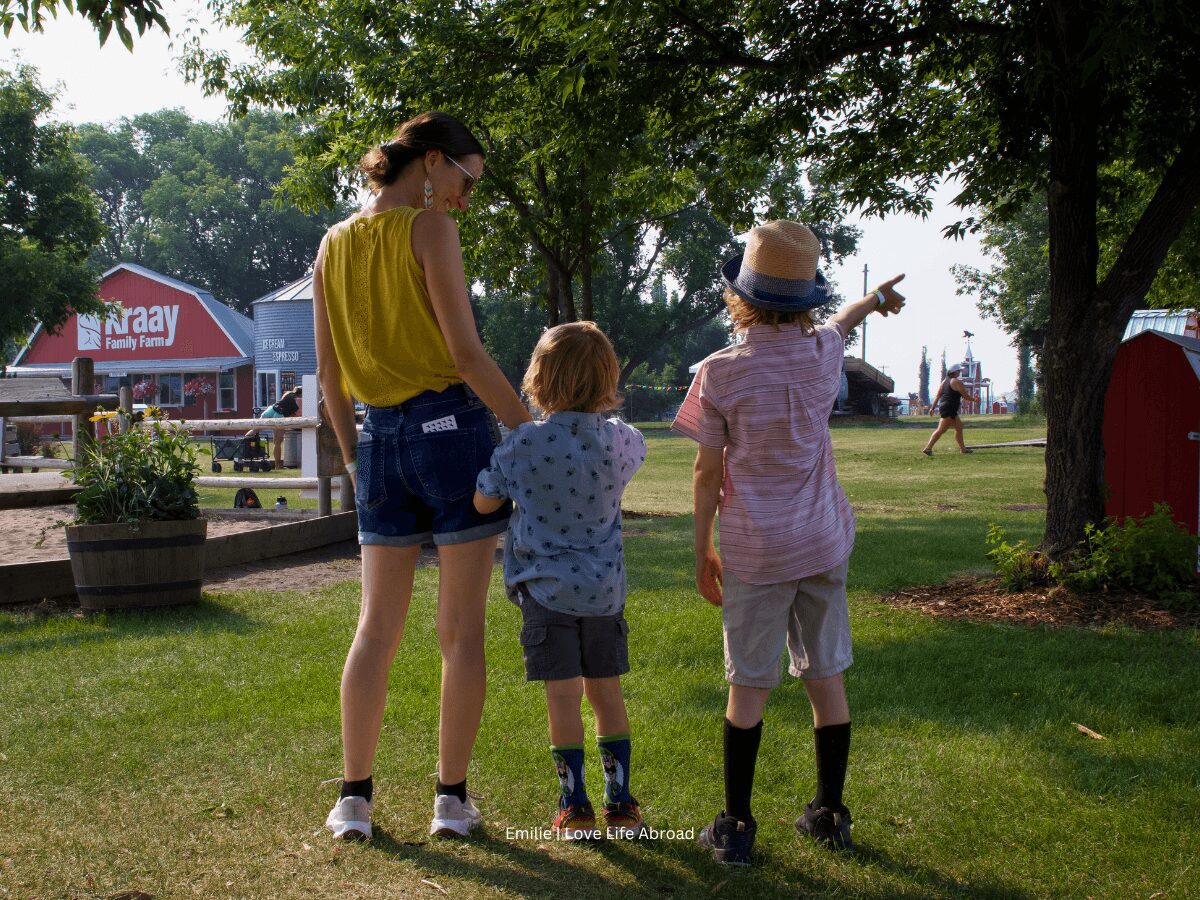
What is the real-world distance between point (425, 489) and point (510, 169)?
432 inches

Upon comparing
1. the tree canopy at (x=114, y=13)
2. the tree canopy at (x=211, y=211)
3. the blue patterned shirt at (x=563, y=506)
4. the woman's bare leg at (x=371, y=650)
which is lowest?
the woman's bare leg at (x=371, y=650)

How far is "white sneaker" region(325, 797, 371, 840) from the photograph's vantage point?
3295 mm

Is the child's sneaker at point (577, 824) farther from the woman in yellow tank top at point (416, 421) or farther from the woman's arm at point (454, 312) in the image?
the woman's arm at point (454, 312)

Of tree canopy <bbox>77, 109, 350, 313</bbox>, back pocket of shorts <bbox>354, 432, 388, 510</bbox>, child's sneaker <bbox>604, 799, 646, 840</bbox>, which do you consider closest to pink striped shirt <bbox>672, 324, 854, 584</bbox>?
child's sneaker <bbox>604, 799, 646, 840</bbox>

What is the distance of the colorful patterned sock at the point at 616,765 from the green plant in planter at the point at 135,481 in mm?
4431

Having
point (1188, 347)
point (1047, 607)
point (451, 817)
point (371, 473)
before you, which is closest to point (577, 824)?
point (451, 817)

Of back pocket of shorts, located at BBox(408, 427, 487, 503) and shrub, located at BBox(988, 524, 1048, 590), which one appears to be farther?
shrub, located at BBox(988, 524, 1048, 590)

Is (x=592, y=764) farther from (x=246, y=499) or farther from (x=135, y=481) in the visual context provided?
(x=246, y=499)

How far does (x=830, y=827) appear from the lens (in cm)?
328

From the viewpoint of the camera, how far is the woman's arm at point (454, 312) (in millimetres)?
3158

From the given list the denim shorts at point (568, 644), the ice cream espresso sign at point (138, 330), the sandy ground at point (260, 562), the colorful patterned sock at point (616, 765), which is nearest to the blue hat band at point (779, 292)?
the denim shorts at point (568, 644)

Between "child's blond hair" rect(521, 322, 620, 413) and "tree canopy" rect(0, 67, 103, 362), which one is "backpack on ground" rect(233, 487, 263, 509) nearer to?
"child's blond hair" rect(521, 322, 620, 413)

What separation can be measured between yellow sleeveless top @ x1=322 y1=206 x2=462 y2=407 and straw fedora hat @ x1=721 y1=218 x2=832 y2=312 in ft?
3.08

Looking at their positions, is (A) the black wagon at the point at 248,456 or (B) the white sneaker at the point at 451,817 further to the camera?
(A) the black wagon at the point at 248,456
